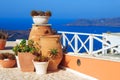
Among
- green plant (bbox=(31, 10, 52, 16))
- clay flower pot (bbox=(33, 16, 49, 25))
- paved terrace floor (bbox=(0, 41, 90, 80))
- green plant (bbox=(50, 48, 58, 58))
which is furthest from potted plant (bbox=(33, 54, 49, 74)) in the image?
green plant (bbox=(31, 10, 52, 16))

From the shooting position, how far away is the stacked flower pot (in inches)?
441

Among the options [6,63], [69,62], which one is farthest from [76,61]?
[6,63]

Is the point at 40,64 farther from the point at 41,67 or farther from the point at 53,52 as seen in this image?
the point at 53,52

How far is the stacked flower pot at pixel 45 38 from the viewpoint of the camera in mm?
11195

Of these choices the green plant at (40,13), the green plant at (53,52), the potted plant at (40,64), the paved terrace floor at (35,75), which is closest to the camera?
the paved terrace floor at (35,75)

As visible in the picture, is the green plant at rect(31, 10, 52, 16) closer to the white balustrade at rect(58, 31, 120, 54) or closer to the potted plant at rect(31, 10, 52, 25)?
→ the potted plant at rect(31, 10, 52, 25)

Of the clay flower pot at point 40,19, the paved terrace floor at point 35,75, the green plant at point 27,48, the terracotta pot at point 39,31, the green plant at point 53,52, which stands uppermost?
the clay flower pot at point 40,19

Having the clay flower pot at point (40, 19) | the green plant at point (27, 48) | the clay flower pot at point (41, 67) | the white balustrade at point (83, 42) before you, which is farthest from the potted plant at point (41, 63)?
the clay flower pot at point (40, 19)

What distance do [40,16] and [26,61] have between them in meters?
1.56

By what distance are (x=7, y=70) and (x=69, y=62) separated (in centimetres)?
188

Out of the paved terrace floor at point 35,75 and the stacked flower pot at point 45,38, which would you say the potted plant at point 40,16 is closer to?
the stacked flower pot at point 45,38

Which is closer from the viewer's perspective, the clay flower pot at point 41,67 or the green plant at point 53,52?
the clay flower pot at point 41,67

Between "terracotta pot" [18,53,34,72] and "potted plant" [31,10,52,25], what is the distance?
48.6 inches

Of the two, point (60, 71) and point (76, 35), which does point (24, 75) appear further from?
point (76, 35)
